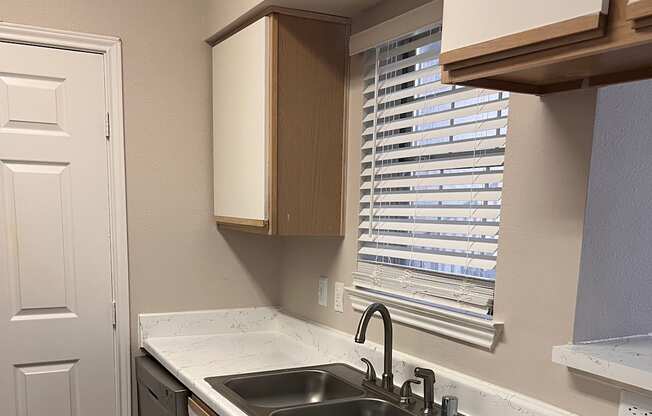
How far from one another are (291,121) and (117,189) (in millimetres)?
862

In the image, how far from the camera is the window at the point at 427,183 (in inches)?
58.3

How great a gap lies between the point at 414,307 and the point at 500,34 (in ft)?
3.18

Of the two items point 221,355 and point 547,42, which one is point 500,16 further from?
point 221,355

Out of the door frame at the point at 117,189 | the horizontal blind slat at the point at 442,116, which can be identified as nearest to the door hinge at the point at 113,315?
the door frame at the point at 117,189

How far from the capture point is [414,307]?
1.69 m

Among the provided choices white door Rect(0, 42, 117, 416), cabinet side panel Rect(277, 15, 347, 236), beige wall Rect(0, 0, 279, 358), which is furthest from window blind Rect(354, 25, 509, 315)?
white door Rect(0, 42, 117, 416)

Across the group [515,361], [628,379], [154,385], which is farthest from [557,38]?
[154,385]

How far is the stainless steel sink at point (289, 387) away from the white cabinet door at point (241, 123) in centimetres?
57

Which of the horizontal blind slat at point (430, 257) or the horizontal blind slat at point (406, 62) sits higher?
the horizontal blind slat at point (406, 62)

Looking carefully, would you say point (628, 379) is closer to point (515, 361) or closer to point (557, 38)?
point (515, 361)

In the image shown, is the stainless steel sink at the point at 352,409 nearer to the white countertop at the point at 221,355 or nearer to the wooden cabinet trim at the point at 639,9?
the white countertop at the point at 221,355

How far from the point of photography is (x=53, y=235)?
2195 mm

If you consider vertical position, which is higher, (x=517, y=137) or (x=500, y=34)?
(x=500, y=34)

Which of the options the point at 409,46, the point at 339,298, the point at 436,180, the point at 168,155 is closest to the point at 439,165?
→ the point at 436,180
